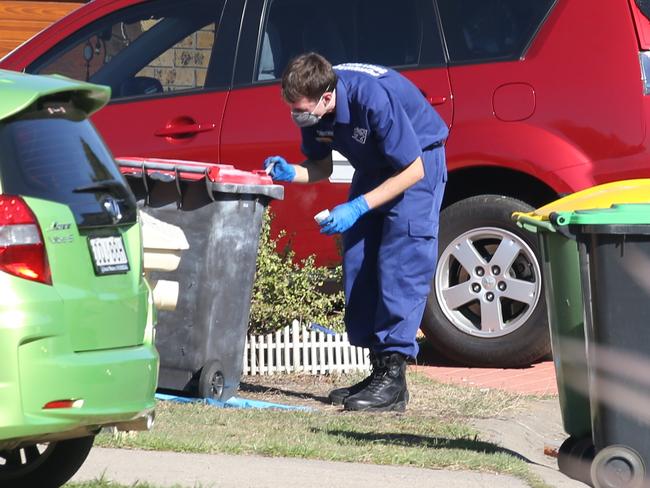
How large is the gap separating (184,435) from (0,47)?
7.10 meters

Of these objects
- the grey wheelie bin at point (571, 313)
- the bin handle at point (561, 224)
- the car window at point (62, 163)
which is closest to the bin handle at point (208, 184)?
the grey wheelie bin at point (571, 313)

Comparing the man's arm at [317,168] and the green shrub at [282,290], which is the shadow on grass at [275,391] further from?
the man's arm at [317,168]

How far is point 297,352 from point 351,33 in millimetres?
1685

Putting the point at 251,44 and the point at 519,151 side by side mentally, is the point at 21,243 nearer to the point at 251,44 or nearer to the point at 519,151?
the point at 519,151

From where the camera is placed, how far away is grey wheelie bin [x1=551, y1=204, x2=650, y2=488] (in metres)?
4.80

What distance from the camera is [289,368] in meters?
7.47

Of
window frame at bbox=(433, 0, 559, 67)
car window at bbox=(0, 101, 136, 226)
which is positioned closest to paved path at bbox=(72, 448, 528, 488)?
car window at bbox=(0, 101, 136, 226)

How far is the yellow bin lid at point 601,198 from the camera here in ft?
17.0

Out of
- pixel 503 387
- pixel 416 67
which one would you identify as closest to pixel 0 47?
pixel 416 67

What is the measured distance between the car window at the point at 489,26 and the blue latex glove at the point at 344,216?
5.02ft

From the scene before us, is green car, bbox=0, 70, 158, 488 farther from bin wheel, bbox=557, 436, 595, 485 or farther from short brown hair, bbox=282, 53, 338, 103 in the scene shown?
short brown hair, bbox=282, 53, 338, 103

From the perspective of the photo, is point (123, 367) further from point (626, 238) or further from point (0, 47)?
point (0, 47)

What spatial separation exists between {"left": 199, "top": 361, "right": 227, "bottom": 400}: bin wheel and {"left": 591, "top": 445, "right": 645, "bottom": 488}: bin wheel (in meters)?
2.11

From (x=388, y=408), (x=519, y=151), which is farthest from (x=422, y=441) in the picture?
(x=519, y=151)
